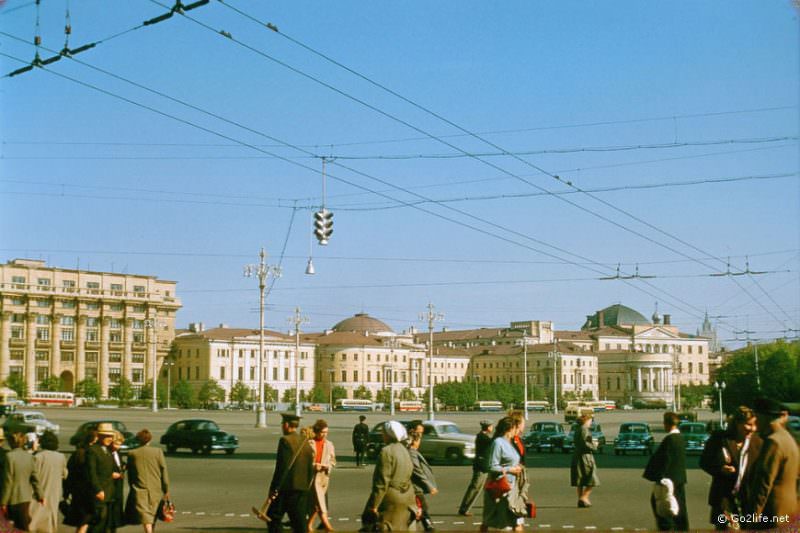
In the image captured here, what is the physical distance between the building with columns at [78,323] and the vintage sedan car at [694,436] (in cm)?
7647

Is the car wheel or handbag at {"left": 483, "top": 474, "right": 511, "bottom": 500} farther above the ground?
handbag at {"left": 483, "top": 474, "right": 511, "bottom": 500}

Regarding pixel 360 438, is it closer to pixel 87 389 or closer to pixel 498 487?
pixel 498 487

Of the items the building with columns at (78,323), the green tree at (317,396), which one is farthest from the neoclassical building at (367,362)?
the building with columns at (78,323)

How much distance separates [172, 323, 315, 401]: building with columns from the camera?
14212 cm

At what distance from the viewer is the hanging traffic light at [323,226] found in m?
23.1

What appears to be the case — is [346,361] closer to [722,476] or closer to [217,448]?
[217,448]

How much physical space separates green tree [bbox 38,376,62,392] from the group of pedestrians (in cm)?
10226

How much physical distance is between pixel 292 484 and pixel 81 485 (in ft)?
8.00

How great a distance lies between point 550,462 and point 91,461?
83.8 ft

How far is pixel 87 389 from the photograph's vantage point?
367 feet

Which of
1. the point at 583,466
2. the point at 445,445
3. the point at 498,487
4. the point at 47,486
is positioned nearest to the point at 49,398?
the point at 445,445

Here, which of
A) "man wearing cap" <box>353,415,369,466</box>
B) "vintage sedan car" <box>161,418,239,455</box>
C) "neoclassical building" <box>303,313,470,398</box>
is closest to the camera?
"man wearing cap" <box>353,415,369,466</box>

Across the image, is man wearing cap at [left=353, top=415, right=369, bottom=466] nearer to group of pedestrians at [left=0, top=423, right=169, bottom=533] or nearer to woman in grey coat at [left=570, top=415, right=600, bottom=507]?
woman in grey coat at [left=570, top=415, right=600, bottom=507]

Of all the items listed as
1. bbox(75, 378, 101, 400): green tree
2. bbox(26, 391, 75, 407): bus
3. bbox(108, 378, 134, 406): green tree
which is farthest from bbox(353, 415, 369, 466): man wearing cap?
bbox(75, 378, 101, 400): green tree
